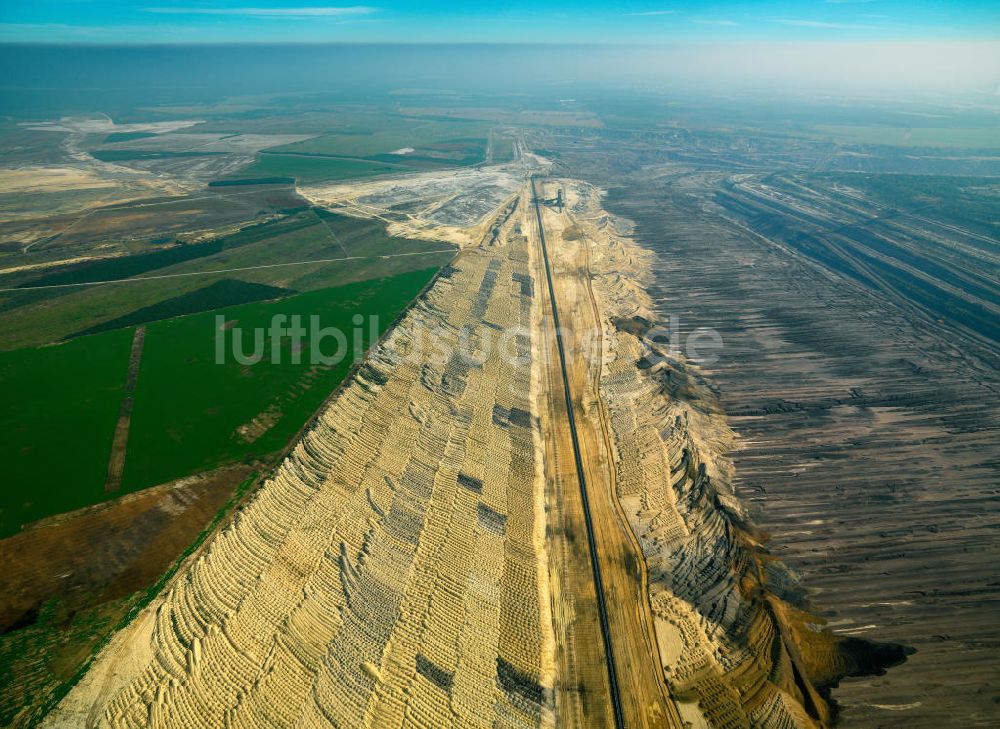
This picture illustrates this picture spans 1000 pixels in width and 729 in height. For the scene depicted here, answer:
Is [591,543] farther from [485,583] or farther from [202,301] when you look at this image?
[202,301]

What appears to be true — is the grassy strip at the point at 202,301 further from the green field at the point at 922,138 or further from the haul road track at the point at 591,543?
the green field at the point at 922,138

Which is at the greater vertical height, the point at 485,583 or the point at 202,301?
the point at 202,301

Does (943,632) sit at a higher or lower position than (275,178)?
lower

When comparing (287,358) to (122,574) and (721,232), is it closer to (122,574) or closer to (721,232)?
(122,574)

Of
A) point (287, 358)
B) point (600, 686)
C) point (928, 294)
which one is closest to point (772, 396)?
point (600, 686)

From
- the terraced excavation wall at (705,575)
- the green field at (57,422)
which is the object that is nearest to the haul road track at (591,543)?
the terraced excavation wall at (705,575)

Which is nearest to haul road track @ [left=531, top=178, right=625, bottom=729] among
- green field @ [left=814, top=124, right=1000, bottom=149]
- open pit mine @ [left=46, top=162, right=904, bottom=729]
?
open pit mine @ [left=46, top=162, right=904, bottom=729]

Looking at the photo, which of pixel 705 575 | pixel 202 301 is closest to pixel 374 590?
pixel 705 575
